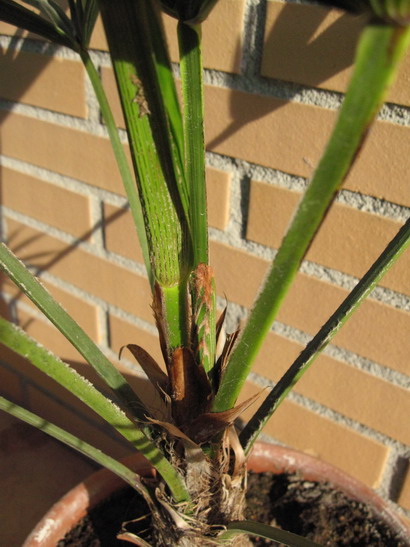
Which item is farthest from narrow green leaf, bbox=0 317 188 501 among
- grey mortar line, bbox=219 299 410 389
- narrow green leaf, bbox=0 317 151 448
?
grey mortar line, bbox=219 299 410 389

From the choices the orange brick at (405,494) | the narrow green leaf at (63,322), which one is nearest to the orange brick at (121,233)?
the narrow green leaf at (63,322)

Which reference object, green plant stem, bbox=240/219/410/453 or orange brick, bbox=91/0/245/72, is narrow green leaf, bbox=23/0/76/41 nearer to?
orange brick, bbox=91/0/245/72

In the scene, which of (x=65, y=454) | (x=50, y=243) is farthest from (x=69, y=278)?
(x=65, y=454)

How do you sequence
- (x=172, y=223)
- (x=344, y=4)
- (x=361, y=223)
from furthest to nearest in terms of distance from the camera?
1. (x=361, y=223)
2. (x=172, y=223)
3. (x=344, y=4)

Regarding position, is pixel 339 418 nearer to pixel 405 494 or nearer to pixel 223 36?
pixel 405 494

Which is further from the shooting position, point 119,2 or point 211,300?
point 211,300

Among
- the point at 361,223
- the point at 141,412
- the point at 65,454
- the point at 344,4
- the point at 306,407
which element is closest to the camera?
the point at 344,4

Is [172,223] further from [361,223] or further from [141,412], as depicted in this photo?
[361,223]

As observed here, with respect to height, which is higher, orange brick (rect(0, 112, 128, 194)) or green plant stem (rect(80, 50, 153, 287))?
orange brick (rect(0, 112, 128, 194))
